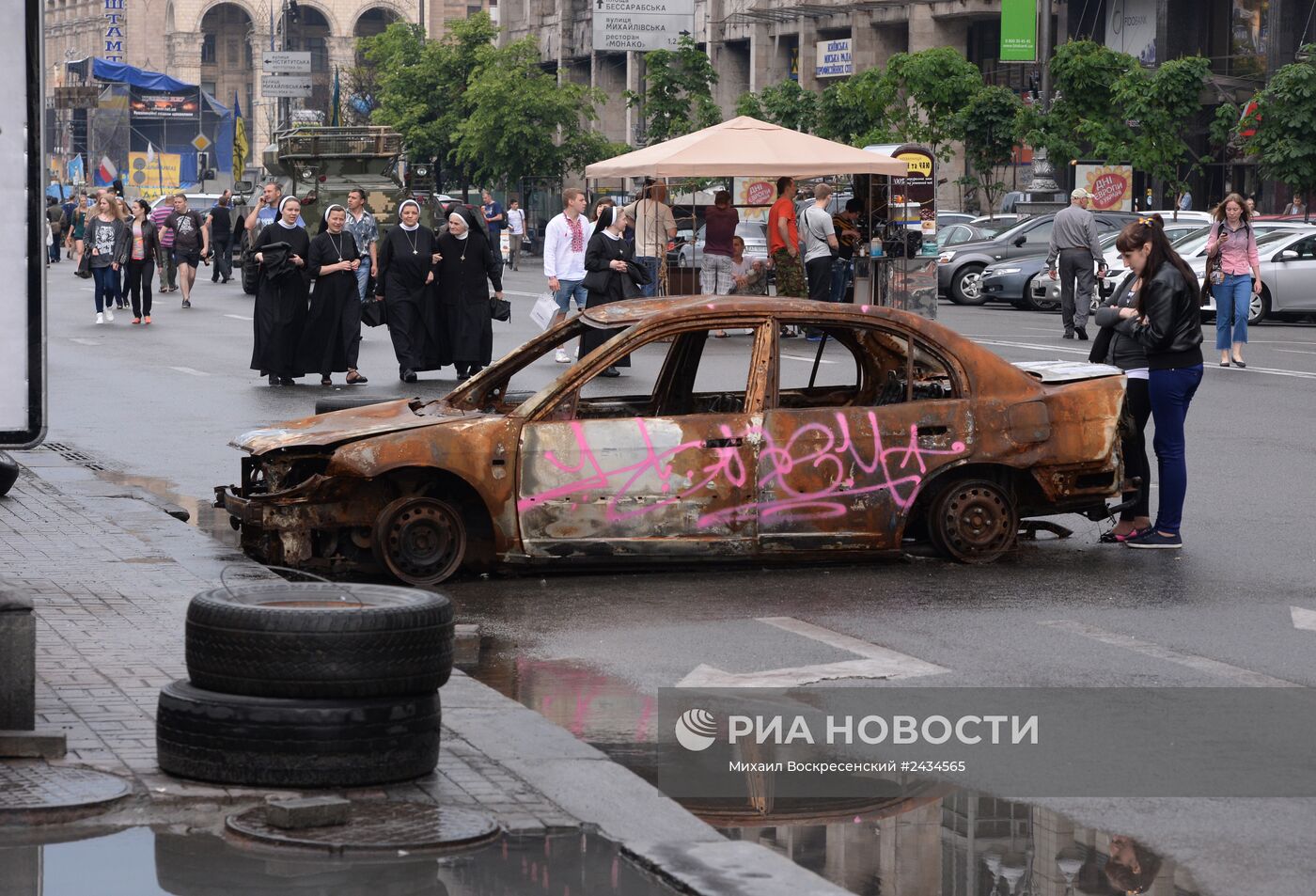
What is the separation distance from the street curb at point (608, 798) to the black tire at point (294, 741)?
10 centimetres

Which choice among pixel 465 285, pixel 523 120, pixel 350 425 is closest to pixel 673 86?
pixel 523 120

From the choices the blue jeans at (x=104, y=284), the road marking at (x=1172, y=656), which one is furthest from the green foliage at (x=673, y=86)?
→ the road marking at (x=1172, y=656)

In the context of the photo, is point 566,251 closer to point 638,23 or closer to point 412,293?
point 412,293

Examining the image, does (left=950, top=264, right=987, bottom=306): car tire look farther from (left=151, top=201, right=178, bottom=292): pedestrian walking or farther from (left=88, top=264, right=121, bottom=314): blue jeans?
(left=88, top=264, right=121, bottom=314): blue jeans

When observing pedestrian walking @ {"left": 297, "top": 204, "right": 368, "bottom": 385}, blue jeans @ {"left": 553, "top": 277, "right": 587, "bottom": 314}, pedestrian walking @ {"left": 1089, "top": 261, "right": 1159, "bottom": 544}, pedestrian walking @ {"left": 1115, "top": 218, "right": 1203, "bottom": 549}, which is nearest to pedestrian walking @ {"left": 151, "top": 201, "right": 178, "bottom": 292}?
blue jeans @ {"left": 553, "top": 277, "right": 587, "bottom": 314}

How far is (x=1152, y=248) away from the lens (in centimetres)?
1114

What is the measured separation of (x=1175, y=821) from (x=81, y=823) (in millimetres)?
3083

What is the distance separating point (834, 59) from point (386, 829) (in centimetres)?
6184

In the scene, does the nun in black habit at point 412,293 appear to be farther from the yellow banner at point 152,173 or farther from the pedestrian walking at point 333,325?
the yellow banner at point 152,173

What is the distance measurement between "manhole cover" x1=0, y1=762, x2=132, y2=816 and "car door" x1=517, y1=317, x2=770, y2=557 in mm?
4038

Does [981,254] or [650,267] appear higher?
[981,254]

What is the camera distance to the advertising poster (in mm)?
43062

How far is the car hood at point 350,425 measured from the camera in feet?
31.9

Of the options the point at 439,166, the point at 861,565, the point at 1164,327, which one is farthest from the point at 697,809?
the point at 439,166
